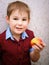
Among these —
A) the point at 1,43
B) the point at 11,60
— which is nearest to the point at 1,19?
the point at 1,43

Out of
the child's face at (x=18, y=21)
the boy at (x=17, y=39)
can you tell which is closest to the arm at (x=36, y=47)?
the boy at (x=17, y=39)

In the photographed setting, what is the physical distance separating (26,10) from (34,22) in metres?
0.24

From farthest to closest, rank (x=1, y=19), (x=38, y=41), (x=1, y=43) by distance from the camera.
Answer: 1. (x=1, y=19)
2. (x=1, y=43)
3. (x=38, y=41)

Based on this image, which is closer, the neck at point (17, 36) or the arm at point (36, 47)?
the arm at point (36, 47)

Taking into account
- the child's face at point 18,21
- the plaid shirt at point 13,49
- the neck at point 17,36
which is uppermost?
the child's face at point 18,21

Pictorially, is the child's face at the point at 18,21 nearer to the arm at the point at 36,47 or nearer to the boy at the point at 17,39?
the boy at the point at 17,39

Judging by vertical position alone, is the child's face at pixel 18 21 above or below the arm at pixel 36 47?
above

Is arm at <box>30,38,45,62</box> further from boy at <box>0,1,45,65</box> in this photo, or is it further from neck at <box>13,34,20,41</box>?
neck at <box>13,34,20,41</box>

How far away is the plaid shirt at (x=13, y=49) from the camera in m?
1.40

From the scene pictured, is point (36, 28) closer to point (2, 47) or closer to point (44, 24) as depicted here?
point (44, 24)

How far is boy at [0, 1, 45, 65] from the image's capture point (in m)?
1.35

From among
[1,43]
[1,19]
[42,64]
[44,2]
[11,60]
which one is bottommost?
[42,64]

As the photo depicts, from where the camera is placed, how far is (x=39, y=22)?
161 cm

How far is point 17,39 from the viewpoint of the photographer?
1429 millimetres
